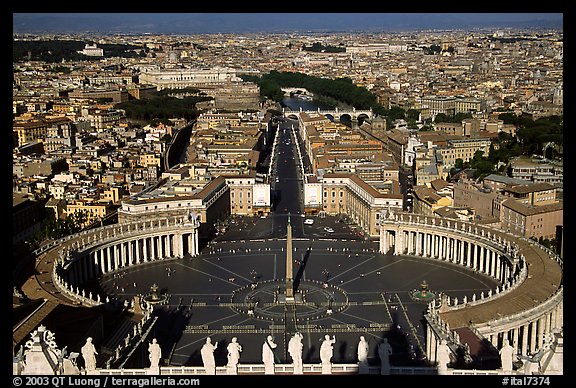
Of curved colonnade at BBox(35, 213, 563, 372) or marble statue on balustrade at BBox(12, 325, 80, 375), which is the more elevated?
marble statue on balustrade at BBox(12, 325, 80, 375)

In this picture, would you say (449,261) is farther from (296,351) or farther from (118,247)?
(296,351)

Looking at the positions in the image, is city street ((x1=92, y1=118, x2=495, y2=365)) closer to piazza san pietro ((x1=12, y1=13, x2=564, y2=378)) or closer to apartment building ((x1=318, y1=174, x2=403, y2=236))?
piazza san pietro ((x1=12, y1=13, x2=564, y2=378))

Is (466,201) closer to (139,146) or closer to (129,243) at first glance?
(129,243)

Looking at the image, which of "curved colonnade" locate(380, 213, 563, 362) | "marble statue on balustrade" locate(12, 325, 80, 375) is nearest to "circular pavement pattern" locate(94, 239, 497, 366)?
"curved colonnade" locate(380, 213, 563, 362)

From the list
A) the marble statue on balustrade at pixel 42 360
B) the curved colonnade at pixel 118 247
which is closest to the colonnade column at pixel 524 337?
the marble statue on balustrade at pixel 42 360

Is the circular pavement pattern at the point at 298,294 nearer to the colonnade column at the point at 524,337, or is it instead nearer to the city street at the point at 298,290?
the city street at the point at 298,290
